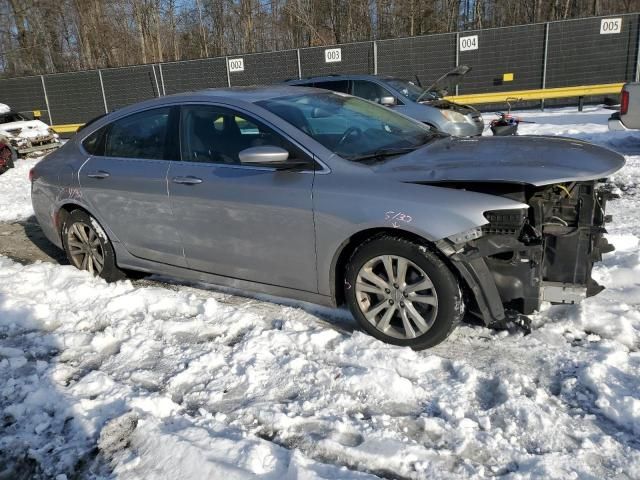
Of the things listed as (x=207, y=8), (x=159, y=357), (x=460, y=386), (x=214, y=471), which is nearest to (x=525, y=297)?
(x=460, y=386)

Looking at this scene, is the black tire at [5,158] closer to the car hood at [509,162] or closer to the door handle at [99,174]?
the door handle at [99,174]

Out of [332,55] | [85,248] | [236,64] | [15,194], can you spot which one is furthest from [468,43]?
[85,248]

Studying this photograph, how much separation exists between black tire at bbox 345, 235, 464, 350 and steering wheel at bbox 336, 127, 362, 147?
2.59ft

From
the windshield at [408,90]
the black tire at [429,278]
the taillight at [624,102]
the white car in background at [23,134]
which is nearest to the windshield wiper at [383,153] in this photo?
the black tire at [429,278]

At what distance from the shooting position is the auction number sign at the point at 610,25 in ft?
52.2

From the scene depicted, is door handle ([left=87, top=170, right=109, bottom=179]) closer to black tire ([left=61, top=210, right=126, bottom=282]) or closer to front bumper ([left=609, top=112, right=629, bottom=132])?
black tire ([left=61, top=210, right=126, bottom=282])

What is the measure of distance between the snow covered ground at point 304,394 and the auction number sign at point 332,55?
14.7m

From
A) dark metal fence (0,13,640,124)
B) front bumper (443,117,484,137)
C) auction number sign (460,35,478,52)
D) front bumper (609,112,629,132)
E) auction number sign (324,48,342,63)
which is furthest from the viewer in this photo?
auction number sign (324,48,342,63)

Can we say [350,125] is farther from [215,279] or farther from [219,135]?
[215,279]

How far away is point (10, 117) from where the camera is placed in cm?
1477

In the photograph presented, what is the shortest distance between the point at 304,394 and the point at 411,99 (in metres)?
8.31

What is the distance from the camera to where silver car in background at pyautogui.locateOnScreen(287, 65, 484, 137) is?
32.3 ft

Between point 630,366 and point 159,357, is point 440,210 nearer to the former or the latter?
point 630,366

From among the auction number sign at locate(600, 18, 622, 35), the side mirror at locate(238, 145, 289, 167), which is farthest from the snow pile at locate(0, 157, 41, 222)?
the auction number sign at locate(600, 18, 622, 35)
